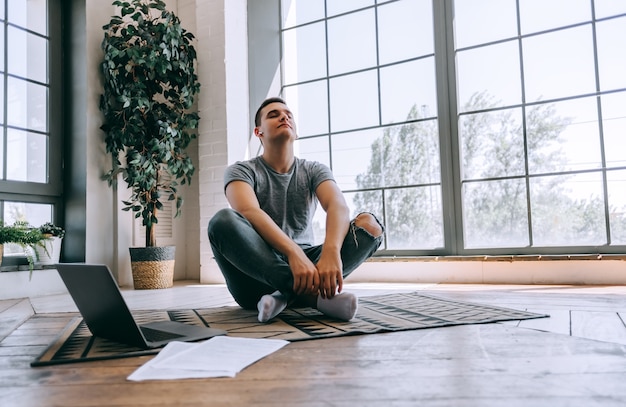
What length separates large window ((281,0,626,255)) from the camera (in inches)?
117

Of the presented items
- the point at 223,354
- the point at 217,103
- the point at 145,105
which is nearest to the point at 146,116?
the point at 145,105

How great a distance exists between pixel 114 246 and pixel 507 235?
2.67 m

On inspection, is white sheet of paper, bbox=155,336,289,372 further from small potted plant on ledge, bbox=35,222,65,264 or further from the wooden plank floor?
small potted plant on ledge, bbox=35,222,65,264

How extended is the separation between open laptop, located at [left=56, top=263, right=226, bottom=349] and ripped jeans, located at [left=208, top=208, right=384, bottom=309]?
265mm

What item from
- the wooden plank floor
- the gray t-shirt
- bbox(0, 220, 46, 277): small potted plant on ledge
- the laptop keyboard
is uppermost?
the gray t-shirt

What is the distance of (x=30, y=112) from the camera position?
338cm

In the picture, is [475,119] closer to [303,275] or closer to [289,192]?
[289,192]

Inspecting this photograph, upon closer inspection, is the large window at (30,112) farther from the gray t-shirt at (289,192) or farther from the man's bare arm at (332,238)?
the man's bare arm at (332,238)

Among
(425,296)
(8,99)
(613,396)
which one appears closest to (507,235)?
(425,296)

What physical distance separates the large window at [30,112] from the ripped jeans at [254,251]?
82.1 inches

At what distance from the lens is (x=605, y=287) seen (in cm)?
260

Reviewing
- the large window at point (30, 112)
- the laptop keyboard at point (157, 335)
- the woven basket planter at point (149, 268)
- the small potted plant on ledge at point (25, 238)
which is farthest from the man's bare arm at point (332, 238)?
the large window at point (30, 112)

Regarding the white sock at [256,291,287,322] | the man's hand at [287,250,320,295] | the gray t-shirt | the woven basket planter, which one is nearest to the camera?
the man's hand at [287,250,320,295]

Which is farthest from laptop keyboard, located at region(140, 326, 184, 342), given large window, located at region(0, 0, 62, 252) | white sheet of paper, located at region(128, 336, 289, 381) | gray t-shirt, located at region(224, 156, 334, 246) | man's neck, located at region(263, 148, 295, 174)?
large window, located at region(0, 0, 62, 252)
